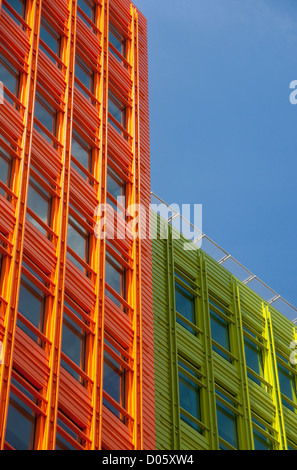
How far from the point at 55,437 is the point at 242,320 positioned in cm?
1832

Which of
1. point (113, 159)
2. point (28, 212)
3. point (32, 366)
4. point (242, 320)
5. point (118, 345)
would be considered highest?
point (113, 159)

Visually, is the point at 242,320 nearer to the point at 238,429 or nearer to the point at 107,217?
the point at 238,429

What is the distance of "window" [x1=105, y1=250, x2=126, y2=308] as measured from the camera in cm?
3547

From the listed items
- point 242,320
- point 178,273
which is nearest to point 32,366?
point 178,273

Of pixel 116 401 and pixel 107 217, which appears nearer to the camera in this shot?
pixel 116 401

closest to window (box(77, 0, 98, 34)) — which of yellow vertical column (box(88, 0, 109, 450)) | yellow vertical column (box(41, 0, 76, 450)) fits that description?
yellow vertical column (box(88, 0, 109, 450))

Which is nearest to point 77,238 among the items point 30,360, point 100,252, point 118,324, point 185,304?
point 100,252

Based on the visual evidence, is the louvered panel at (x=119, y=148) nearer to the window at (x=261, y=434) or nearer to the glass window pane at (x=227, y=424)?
the glass window pane at (x=227, y=424)

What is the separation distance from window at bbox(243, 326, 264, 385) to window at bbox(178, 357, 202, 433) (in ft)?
15.0

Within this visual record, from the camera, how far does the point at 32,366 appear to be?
29.5 m

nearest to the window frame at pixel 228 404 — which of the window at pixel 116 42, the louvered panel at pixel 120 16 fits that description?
the window at pixel 116 42

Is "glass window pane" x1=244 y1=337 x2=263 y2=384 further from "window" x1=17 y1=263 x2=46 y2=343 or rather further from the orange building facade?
"window" x1=17 y1=263 x2=46 y2=343

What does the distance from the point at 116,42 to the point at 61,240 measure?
15.1 metres

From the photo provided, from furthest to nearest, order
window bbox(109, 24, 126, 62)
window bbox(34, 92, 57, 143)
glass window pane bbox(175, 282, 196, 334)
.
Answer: window bbox(109, 24, 126, 62) → glass window pane bbox(175, 282, 196, 334) → window bbox(34, 92, 57, 143)
